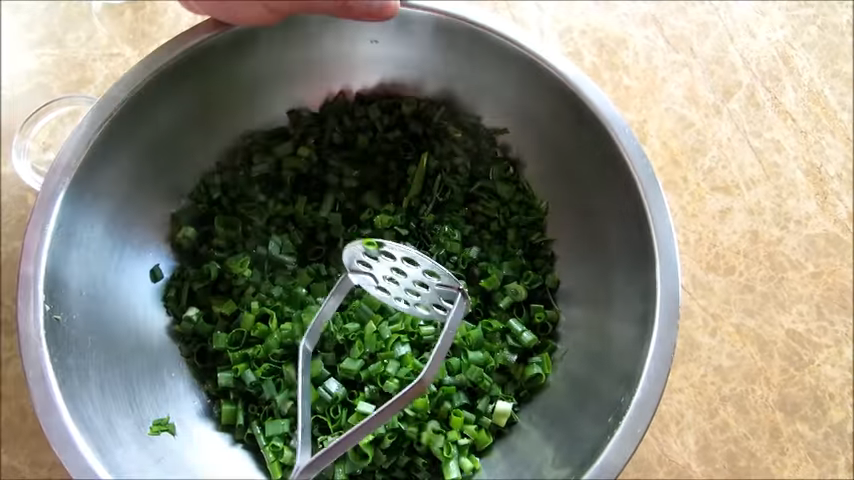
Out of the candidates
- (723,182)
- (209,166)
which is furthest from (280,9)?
(723,182)

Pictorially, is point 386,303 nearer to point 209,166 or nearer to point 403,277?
point 403,277

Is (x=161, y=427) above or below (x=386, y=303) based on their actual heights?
below

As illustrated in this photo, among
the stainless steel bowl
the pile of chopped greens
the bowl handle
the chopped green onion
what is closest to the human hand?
the stainless steel bowl

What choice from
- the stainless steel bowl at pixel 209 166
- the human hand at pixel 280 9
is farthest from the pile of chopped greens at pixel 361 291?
the human hand at pixel 280 9

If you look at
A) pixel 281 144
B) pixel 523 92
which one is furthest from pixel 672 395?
pixel 281 144

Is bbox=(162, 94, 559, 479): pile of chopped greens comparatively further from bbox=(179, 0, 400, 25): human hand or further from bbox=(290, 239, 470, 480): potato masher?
bbox=(179, 0, 400, 25): human hand

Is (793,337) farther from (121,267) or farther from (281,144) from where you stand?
(121,267)
